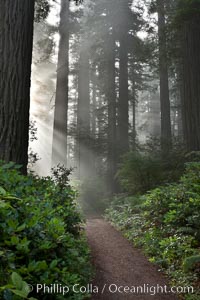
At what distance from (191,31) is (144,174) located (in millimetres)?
5708

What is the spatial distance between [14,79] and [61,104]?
904 centimetres

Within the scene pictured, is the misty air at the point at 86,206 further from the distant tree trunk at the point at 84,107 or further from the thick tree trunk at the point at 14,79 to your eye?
the distant tree trunk at the point at 84,107

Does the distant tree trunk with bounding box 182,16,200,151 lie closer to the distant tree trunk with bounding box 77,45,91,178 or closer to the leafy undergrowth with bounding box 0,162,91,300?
the leafy undergrowth with bounding box 0,162,91,300

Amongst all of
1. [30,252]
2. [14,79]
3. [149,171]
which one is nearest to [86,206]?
[149,171]

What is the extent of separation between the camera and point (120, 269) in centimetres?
525

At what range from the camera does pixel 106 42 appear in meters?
20.1

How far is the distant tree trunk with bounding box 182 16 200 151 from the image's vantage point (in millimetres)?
10398

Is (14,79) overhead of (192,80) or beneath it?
beneath

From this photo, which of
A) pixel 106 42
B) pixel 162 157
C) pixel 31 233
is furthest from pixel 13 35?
pixel 106 42

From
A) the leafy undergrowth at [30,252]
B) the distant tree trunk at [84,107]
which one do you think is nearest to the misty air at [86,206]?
the leafy undergrowth at [30,252]

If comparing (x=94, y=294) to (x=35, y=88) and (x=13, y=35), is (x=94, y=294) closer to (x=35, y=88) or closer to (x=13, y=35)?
(x=13, y=35)

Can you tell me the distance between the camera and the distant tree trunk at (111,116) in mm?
17462

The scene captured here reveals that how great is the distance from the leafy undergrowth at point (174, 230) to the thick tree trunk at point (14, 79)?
3.30 metres

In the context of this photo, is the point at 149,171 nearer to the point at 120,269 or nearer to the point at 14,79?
the point at 120,269
